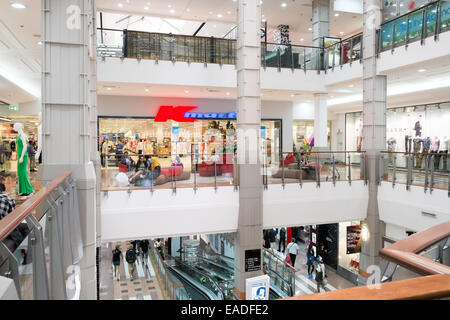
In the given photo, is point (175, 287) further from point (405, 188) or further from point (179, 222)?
point (405, 188)

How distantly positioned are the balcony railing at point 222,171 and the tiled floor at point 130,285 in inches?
165

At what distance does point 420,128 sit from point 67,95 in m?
16.5

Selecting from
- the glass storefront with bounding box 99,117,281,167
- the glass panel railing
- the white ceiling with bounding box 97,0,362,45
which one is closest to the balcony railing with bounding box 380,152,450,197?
the glass panel railing

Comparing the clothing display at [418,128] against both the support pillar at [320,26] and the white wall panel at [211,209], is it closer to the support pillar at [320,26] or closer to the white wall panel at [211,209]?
the support pillar at [320,26]

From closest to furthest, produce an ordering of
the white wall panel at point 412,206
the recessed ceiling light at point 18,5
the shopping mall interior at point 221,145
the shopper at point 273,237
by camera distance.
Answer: the shopping mall interior at point 221,145 < the recessed ceiling light at point 18,5 < the white wall panel at point 412,206 < the shopper at point 273,237

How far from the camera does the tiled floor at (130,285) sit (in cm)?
1141

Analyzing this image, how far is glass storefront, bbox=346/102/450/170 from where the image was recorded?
15.5 m

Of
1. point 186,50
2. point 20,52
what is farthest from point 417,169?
point 20,52

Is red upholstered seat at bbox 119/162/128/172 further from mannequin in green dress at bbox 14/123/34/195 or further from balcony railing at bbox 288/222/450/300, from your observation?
balcony railing at bbox 288/222/450/300

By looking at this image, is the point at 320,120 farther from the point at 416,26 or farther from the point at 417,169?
the point at 417,169

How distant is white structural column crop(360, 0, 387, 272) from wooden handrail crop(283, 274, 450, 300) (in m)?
11.2

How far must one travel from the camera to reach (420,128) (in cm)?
1686

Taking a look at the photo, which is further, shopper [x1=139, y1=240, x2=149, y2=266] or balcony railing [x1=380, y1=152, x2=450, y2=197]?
shopper [x1=139, y1=240, x2=149, y2=266]

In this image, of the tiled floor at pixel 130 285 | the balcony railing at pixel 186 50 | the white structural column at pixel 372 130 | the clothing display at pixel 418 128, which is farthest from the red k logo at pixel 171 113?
the clothing display at pixel 418 128
